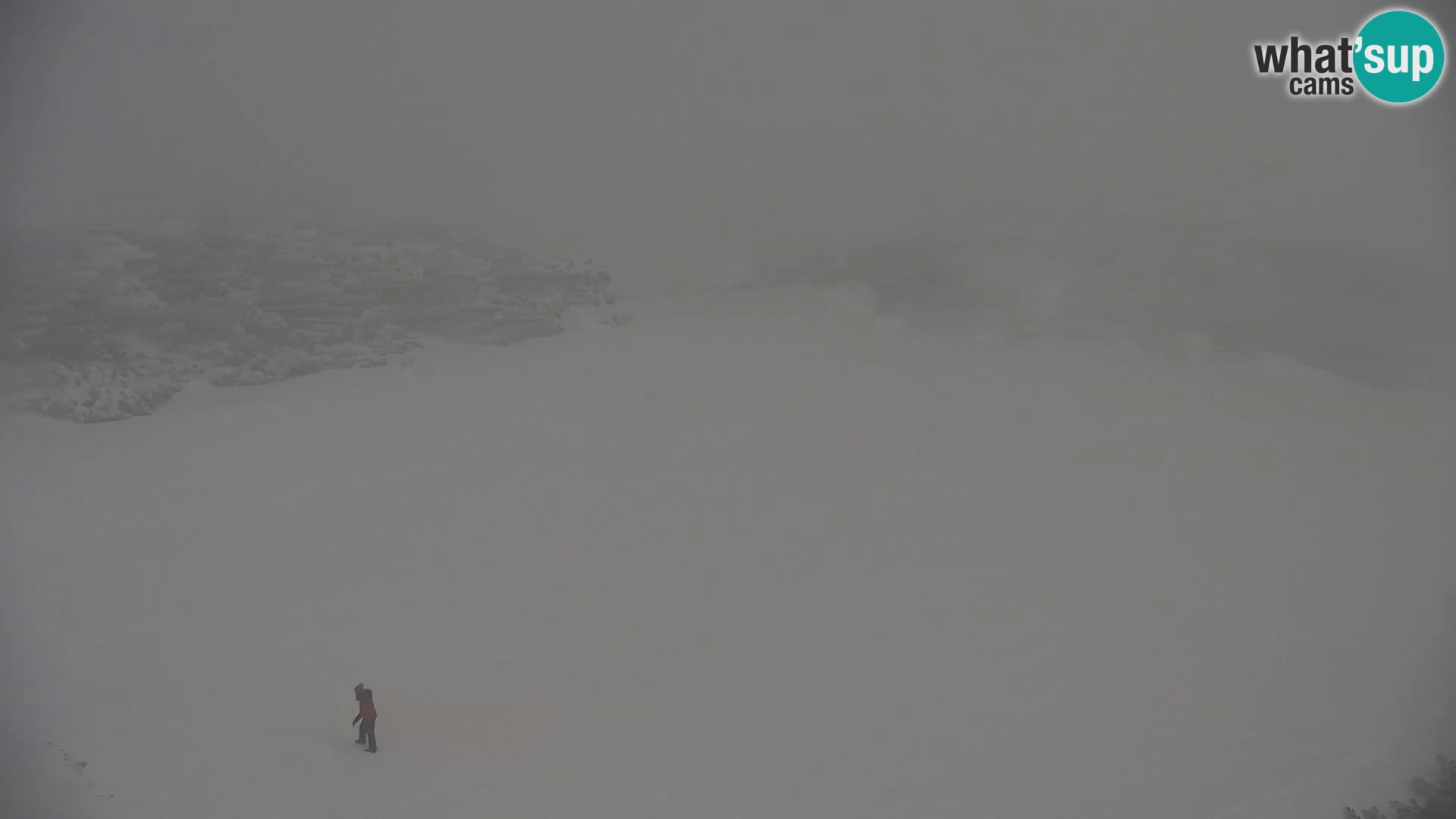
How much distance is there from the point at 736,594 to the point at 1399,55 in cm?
1362

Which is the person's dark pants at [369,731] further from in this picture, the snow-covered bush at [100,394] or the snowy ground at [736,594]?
the snow-covered bush at [100,394]

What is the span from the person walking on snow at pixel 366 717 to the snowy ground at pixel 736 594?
14 centimetres

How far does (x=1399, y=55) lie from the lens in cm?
1362

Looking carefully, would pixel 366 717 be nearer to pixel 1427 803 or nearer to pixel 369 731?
pixel 369 731

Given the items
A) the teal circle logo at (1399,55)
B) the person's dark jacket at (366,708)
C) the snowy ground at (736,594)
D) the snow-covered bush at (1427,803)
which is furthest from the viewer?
the teal circle logo at (1399,55)

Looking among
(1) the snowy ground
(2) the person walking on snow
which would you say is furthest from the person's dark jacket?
(1) the snowy ground

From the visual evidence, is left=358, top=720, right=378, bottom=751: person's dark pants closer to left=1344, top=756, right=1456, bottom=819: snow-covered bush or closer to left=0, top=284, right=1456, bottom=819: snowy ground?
left=0, top=284, right=1456, bottom=819: snowy ground

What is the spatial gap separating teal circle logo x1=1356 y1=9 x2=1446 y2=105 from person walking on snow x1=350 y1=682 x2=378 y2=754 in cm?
1723

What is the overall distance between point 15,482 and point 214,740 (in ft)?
23.6

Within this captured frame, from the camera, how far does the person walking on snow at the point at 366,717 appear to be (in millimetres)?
7410

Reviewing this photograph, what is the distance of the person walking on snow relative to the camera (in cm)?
741

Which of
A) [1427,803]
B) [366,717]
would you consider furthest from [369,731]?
[1427,803]

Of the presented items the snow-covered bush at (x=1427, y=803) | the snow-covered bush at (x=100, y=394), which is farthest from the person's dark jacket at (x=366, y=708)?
the snow-covered bush at (x=100, y=394)

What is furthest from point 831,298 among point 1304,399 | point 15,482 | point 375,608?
point 15,482
